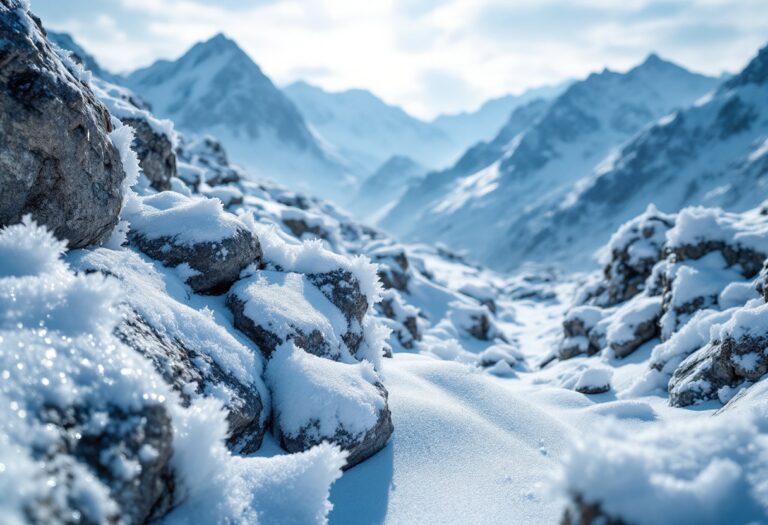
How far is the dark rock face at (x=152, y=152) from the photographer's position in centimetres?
1345

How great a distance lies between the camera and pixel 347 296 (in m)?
8.92

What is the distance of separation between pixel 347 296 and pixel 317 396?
2.76 metres

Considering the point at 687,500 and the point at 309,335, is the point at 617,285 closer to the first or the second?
the point at 309,335

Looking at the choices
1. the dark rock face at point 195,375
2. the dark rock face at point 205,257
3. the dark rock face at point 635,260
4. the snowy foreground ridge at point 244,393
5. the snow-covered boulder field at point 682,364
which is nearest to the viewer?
the snow-covered boulder field at point 682,364

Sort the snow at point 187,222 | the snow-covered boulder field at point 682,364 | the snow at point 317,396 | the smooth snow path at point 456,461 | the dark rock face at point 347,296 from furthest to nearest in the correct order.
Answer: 1. the dark rock face at point 347,296
2. the snow at point 187,222
3. the snow at point 317,396
4. the smooth snow path at point 456,461
5. the snow-covered boulder field at point 682,364

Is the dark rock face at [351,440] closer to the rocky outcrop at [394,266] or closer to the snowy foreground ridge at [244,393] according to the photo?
the snowy foreground ridge at [244,393]

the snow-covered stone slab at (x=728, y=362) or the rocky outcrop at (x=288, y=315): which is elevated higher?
the snow-covered stone slab at (x=728, y=362)

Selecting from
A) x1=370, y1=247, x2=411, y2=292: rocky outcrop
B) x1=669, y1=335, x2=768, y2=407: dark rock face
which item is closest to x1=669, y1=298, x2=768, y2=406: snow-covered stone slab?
x1=669, y1=335, x2=768, y2=407: dark rock face

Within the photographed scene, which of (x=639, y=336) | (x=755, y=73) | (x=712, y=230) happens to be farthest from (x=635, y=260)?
(x=755, y=73)

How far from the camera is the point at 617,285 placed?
24.3m

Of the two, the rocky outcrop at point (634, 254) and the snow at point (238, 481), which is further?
the rocky outcrop at point (634, 254)

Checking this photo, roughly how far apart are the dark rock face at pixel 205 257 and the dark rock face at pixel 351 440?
2650mm

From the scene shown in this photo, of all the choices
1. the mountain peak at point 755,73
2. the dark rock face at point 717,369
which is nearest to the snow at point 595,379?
the dark rock face at point 717,369

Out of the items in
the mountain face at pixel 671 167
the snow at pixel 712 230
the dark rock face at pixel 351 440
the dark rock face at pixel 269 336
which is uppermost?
the mountain face at pixel 671 167
